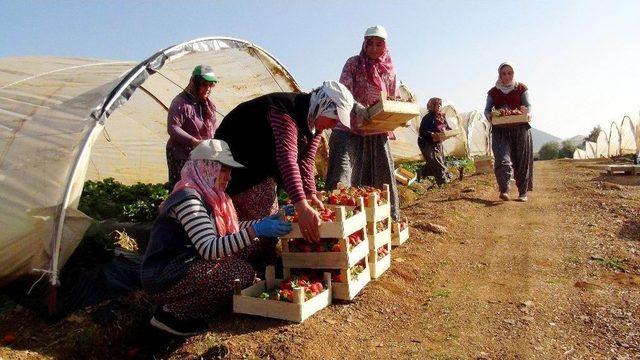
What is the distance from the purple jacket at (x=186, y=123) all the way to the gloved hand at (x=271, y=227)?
191 cm

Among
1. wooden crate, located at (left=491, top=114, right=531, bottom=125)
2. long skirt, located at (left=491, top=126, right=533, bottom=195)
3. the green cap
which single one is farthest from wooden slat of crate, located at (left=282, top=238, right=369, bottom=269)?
long skirt, located at (left=491, top=126, right=533, bottom=195)

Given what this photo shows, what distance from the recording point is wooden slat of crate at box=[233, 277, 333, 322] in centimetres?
352

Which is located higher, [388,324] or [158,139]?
[158,139]

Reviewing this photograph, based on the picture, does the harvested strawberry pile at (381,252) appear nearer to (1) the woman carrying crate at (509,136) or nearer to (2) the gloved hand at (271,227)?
(2) the gloved hand at (271,227)

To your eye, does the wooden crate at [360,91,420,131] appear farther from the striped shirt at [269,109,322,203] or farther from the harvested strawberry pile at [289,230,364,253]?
the harvested strawberry pile at [289,230,364,253]

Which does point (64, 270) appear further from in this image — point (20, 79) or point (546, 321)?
point (546, 321)

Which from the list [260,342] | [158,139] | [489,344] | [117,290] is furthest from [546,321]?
[158,139]

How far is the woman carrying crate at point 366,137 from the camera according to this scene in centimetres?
555

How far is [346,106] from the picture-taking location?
375cm

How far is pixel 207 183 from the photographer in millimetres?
3604

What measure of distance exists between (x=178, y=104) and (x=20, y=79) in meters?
2.00

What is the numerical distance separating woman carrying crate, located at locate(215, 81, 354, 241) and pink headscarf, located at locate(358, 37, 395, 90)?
62.2 inches

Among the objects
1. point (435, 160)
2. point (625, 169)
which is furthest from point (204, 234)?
point (625, 169)

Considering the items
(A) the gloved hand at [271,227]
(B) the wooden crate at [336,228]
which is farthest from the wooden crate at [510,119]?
(A) the gloved hand at [271,227]
